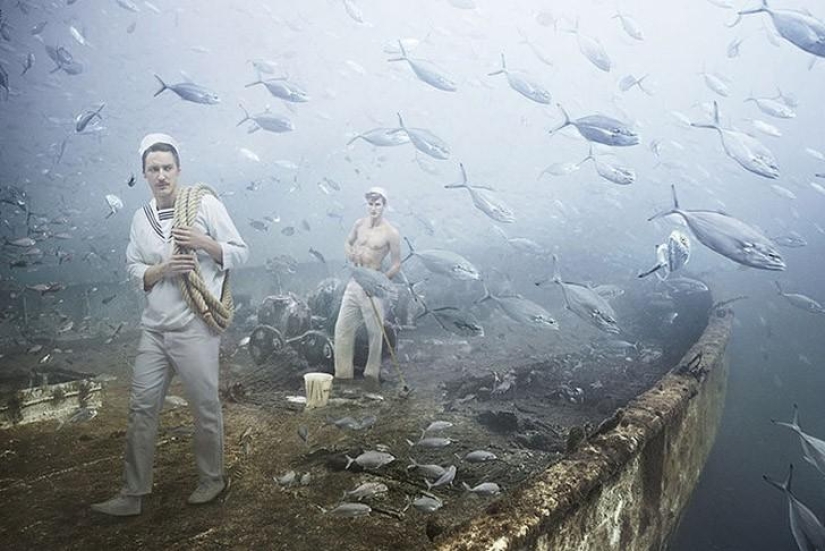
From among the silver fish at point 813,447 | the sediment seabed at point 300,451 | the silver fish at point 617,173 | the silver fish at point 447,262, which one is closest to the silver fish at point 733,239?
the silver fish at point 813,447

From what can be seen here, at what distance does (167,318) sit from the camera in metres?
2.81

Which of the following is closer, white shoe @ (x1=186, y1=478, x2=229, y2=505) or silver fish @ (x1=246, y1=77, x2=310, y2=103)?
white shoe @ (x1=186, y1=478, x2=229, y2=505)

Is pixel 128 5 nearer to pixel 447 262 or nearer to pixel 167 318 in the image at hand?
pixel 447 262

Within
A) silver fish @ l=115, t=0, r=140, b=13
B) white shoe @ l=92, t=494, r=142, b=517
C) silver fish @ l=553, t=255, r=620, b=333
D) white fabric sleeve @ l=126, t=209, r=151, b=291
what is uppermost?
silver fish @ l=115, t=0, r=140, b=13

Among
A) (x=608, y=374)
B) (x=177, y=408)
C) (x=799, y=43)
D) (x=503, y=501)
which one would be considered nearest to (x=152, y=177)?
(x=503, y=501)

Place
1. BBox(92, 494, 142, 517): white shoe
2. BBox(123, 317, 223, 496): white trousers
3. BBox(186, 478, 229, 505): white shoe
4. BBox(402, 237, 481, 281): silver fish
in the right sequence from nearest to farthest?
BBox(123, 317, 223, 496): white trousers, BBox(92, 494, 142, 517): white shoe, BBox(186, 478, 229, 505): white shoe, BBox(402, 237, 481, 281): silver fish

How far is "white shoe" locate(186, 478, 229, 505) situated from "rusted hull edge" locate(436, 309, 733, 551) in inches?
82.8

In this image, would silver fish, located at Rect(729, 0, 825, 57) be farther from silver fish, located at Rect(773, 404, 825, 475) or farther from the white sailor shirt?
the white sailor shirt

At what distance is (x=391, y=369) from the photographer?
309 inches

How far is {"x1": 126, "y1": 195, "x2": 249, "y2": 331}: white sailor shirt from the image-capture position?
9.28 ft

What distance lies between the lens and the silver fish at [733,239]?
3641 mm

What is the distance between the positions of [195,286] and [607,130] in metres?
5.11

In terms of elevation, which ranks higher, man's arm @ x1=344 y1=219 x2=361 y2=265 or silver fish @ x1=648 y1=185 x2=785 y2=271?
silver fish @ x1=648 y1=185 x2=785 y2=271

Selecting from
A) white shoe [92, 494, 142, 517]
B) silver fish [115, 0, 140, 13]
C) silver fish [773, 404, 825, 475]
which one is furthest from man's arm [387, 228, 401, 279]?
silver fish [115, 0, 140, 13]
